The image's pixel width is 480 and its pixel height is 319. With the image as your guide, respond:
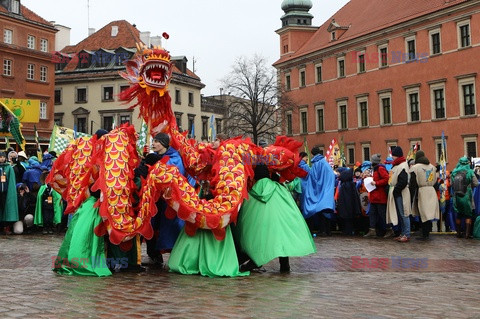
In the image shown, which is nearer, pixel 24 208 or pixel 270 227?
pixel 270 227

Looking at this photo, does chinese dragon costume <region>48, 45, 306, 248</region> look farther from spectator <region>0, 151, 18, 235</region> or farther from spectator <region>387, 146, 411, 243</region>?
spectator <region>0, 151, 18, 235</region>

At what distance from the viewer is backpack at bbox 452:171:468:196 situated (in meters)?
12.6

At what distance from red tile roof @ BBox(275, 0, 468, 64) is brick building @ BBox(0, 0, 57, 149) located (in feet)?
76.0

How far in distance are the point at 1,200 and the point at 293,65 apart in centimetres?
4799

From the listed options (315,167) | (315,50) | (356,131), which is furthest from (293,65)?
(315,167)

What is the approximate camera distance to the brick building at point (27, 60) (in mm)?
47094

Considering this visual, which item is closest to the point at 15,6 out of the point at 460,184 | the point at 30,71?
the point at 30,71

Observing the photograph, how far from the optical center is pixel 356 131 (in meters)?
51.9

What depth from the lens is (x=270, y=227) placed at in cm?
762

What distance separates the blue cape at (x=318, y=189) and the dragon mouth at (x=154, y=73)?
5.43m

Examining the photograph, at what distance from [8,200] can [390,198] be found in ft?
27.9

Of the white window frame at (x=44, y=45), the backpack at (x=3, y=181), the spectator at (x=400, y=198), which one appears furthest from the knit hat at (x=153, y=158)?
the white window frame at (x=44, y=45)

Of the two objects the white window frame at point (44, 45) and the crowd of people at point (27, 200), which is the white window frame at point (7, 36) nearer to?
the white window frame at point (44, 45)

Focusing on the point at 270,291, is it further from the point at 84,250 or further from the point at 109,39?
the point at 109,39
